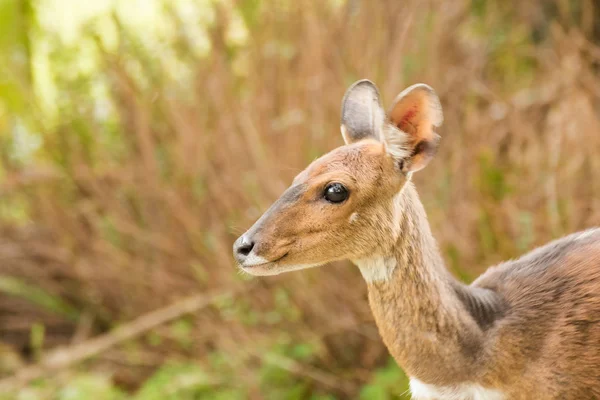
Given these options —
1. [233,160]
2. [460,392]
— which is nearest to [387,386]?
[233,160]

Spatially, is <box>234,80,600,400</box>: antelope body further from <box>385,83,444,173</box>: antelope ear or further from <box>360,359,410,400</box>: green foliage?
<box>360,359,410,400</box>: green foliage

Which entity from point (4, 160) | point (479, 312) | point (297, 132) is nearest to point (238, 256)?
point (479, 312)

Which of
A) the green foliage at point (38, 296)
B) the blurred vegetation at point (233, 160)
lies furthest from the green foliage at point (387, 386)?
the green foliage at point (38, 296)

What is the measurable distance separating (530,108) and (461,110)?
37 centimetres

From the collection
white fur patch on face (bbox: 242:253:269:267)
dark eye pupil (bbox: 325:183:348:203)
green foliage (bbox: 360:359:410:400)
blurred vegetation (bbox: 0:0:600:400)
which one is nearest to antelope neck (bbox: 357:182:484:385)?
dark eye pupil (bbox: 325:183:348:203)

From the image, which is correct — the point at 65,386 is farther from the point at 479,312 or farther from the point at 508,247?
the point at 479,312

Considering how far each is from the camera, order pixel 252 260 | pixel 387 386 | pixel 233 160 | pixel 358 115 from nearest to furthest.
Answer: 1. pixel 252 260
2. pixel 358 115
3. pixel 387 386
4. pixel 233 160

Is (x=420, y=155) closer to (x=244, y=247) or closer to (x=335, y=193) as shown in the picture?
(x=335, y=193)

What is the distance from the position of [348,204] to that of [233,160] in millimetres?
2645

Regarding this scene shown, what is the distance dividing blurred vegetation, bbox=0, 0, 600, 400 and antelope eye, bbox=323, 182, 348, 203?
62.8 inches

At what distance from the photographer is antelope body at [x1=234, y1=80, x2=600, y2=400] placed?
1719mm

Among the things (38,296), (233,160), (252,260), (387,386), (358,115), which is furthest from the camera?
(38,296)

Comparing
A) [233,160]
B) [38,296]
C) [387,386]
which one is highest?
→ [38,296]

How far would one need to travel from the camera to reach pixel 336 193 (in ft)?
5.80
